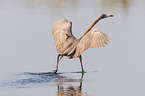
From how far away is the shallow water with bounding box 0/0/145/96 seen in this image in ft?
39.1

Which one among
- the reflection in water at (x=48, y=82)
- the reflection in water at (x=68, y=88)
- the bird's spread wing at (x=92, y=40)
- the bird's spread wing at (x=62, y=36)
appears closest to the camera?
the reflection in water at (x=68, y=88)

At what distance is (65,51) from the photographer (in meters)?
13.8

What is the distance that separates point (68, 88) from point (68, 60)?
2834 millimetres

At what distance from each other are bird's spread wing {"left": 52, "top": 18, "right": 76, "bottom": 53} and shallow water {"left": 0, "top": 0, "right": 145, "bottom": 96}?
464 millimetres

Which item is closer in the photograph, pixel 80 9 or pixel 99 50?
pixel 99 50

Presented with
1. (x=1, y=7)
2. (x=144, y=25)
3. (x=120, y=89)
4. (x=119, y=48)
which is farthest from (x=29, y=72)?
(x=1, y=7)

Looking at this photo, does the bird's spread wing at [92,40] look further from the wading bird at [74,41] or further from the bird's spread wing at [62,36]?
the bird's spread wing at [62,36]

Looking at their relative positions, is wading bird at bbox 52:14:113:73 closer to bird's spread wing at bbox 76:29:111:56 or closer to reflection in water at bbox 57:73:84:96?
bird's spread wing at bbox 76:29:111:56

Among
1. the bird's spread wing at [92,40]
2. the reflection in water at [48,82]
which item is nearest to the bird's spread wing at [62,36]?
the bird's spread wing at [92,40]

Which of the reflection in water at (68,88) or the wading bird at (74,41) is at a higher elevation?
the wading bird at (74,41)

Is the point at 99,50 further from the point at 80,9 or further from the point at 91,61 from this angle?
the point at 80,9

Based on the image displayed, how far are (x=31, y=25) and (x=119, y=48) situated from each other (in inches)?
154

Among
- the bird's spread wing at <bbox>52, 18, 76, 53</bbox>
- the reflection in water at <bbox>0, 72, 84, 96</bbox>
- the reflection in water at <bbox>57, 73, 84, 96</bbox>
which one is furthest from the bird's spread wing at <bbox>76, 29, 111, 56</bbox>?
the reflection in water at <bbox>57, 73, 84, 96</bbox>

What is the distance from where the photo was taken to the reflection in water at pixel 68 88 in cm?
1133
